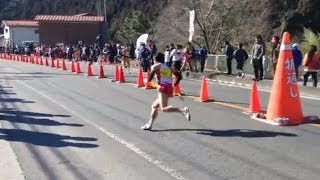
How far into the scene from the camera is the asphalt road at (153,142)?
799 centimetres

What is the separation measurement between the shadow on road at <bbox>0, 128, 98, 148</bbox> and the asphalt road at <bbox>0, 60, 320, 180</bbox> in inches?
0.7

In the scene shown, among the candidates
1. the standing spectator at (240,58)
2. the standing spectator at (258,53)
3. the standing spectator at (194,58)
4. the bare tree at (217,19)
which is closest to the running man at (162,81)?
the standing spectator at (258,53)

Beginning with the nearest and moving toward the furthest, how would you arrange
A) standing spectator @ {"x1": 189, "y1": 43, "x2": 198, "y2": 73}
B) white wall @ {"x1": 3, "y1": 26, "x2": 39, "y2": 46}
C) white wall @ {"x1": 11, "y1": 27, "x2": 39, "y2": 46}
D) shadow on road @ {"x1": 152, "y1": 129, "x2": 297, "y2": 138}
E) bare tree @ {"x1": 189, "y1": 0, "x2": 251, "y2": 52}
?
shadow on road @ {"x1": 152, "y1": 129, "x2": 297, "y2": 138} → standing spectator @ {"x1": 189, "y1": 43, "x2": 198, "y2": 73} → bare tree @ {"x1": 189, "y1": 0, "x2": 251, "y2": 52} → white wall @ {"x1": 3, "y1": 26, "x2": 39, "y2": 46} → white wall @ {"x1": 11, "y1": 27, "x2": 39, "y2": 46}

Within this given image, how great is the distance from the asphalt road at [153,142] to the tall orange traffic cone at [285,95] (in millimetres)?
328

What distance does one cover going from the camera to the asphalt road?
799cm

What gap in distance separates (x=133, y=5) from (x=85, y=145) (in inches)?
3908

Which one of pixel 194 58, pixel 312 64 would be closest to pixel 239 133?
pixel 312 64

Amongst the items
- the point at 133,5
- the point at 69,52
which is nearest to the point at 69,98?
the point at 69,52

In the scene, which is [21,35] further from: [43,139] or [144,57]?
[43,139]

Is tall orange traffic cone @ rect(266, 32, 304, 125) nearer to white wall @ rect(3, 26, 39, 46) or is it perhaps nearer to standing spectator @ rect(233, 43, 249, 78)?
standing spectator @ rect(233, 43, 249, 78)

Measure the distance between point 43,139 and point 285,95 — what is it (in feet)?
15.2

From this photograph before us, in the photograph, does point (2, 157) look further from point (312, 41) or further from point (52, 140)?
point (312, 41)

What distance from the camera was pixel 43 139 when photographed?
10805 mm

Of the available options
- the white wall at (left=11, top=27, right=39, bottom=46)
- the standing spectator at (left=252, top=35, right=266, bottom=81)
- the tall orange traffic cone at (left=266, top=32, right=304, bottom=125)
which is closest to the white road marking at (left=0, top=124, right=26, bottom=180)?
the tall orange traffic cone at (left=266, top=32, right=304, bottom=125)
